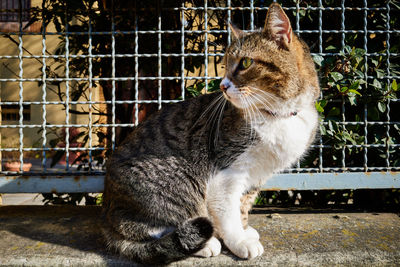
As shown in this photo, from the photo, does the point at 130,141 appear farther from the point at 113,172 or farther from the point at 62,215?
the point at 62,215

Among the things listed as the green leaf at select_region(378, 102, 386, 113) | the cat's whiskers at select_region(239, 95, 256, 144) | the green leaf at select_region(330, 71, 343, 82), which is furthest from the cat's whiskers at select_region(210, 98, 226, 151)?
the green leaf at select_region(378, 102, 386, 113)

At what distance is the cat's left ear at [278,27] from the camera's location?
72.6 inches

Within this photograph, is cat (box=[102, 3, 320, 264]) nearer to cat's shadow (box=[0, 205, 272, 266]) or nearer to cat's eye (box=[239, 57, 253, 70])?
cat's eye (box=[239, 57, 253, 70])

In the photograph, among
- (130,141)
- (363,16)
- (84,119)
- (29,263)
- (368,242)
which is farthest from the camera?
(84,119)

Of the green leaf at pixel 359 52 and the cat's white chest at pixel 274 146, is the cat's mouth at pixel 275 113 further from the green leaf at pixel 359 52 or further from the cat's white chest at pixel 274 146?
the green leaf at pixel 359 52

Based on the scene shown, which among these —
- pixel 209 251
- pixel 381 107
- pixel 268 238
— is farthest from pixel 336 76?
pixel 209 251

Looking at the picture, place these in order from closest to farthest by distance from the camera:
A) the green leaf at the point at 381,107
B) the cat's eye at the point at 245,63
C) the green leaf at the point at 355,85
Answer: the cat's eye at the point at 245,63 → the green leaf at the point at 355,85 → the green leaf at the point at 381,107

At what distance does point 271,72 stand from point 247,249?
→ 3.15 ft

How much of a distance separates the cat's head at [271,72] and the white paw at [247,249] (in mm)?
732

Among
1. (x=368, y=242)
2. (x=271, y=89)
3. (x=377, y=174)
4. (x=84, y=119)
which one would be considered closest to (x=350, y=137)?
(x=377, y=174)

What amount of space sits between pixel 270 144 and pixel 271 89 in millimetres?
303

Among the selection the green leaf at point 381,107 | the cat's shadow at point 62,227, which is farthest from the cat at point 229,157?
the green leaf at point 381,107

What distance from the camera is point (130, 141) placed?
2.17 meters

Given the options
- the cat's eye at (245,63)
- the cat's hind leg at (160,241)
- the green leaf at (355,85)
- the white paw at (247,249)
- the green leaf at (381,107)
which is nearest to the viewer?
the cat's hind leg at (160,241)
